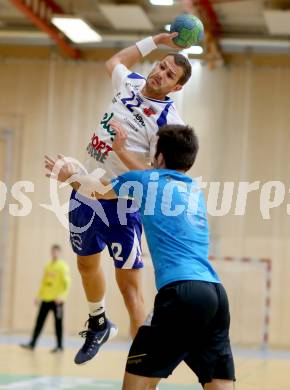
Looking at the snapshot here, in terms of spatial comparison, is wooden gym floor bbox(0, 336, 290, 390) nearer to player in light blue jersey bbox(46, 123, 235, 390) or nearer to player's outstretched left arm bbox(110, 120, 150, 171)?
player's outstretched left arm bbox(110, 120, 150, 171)

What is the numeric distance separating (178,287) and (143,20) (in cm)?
1711

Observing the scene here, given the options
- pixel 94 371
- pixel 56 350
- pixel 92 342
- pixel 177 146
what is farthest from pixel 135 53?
pixel 56 350

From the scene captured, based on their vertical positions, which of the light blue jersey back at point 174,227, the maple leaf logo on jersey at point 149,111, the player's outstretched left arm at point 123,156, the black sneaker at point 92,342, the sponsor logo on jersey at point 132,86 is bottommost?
the black sneaker at point 92,342

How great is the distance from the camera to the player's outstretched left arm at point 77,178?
27.2 feet

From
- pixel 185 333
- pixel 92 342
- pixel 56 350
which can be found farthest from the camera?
pixel 56 350

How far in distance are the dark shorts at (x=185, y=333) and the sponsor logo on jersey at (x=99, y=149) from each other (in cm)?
242

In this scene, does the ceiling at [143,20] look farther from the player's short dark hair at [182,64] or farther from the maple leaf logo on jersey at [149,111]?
the maple leaf logo on jersey at [149,111]

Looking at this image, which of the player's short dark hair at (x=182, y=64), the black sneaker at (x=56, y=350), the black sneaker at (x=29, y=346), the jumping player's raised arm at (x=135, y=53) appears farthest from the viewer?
the black sneaker at (x=29, y=346)

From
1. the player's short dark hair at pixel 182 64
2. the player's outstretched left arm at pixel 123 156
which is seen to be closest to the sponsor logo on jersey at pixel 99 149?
the player's short dark hair at pixel 182 64

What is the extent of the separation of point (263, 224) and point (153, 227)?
17512 mm

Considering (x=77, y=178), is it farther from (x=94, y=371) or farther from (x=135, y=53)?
(x=94, y=371)

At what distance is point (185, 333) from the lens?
702 centimetres

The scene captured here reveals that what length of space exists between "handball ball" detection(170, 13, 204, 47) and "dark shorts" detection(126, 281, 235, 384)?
9.68 ft

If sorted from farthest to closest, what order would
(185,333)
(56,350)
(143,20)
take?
(143,20) → (56,350) → (185,333)
